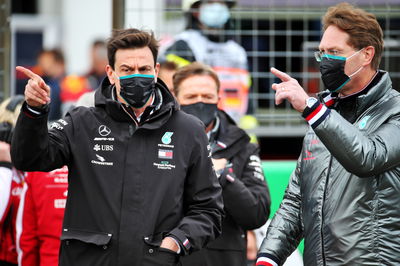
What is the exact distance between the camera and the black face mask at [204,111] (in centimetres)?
629

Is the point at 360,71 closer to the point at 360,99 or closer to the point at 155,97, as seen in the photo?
the point at 360,99

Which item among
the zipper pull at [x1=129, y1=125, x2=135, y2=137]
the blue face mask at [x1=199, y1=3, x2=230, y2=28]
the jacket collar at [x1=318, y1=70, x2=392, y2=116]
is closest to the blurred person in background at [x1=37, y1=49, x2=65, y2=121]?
the blue face mask at [x1=199, y1=3, x2=230, y2=28]

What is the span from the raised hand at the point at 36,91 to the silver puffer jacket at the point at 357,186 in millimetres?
1298

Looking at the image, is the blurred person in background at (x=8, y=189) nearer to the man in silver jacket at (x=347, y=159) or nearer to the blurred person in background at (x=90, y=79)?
the man in silver jacket at (x=347, y=159)

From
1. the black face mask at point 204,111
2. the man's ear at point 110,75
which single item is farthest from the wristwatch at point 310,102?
the black face mask at point 204,111

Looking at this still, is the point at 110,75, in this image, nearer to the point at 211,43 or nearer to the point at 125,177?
the point at 125,177

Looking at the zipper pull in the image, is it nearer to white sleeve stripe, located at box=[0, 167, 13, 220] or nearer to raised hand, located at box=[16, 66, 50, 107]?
raised hand, located at box=[16, 66, 50, 107]

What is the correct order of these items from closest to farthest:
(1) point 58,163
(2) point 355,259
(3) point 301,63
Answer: (2) point 355,259 → (1) point 58,163 → (3) point 301,63

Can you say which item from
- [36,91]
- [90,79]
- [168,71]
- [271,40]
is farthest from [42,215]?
[90,79]

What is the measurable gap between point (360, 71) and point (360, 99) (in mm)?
171

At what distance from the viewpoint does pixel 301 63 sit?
8.84 m

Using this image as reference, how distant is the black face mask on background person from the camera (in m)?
4.84

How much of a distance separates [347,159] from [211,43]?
4378mm

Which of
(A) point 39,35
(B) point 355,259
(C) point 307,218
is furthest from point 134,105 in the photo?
(A) point 39,35
